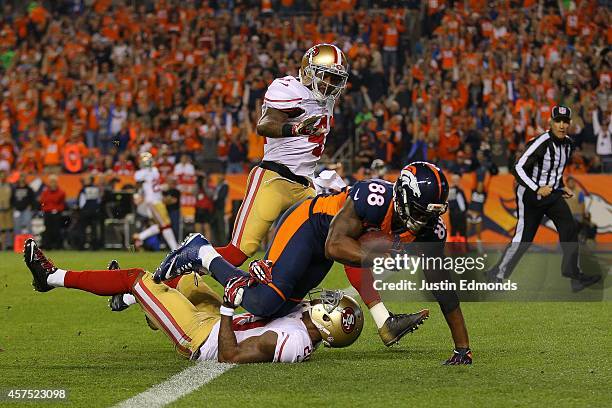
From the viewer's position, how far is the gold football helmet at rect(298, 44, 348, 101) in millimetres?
7695

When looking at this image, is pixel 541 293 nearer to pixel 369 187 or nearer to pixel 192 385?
pixel 369 187

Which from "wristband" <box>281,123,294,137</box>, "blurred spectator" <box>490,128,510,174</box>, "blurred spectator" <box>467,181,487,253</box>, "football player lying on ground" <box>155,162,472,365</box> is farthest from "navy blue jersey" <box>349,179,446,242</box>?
"blurred spectator" <box>490,128,510,174</box>

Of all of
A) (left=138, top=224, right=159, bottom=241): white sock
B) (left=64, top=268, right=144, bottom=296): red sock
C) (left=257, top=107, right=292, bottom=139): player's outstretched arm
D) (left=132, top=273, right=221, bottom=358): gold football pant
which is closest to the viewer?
(left=132, top=273, right=221, bottom=358): gold football pant

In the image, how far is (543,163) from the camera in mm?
10750

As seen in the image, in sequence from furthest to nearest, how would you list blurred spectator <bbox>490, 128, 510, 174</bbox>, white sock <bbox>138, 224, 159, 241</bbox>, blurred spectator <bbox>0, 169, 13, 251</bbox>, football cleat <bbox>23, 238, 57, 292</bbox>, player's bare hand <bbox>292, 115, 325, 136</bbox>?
blurred spectator <bbox>0, 169, 13, 251</bbox>
blurred spectator <bbox>490, 128, 510, 174</bbox>
white sock <bbox>138, 224, 159, 241</bbox>
player's bare hand <bbox>292, 115, 325, 136</bbox>
football cleat <bbox>23, 238, 57, 292</bbox>

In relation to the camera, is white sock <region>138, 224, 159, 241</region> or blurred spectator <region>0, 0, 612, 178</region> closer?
white sock <region>138, 224, 159, 241</region>

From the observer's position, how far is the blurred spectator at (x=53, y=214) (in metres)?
18.4

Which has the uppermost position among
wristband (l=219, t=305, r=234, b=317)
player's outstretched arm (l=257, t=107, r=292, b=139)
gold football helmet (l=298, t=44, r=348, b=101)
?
gold football helmet (l=298, t=44, r=348, b=101)

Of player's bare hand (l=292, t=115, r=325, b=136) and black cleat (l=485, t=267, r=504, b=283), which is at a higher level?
player's bare hand (l=292, t=115, r=325, b=136)

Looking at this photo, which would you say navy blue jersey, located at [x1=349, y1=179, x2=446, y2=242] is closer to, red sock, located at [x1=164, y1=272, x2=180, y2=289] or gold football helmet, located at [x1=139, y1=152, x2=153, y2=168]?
Result: red sock, located at [x1=164, y1=272, x2=180, y2=289]

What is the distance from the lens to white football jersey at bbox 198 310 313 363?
6.19 meters

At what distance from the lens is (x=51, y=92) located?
71.9 feet

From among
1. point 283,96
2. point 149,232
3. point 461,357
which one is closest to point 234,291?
point 461,357

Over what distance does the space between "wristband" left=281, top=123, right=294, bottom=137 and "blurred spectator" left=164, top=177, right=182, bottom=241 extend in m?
10.8
